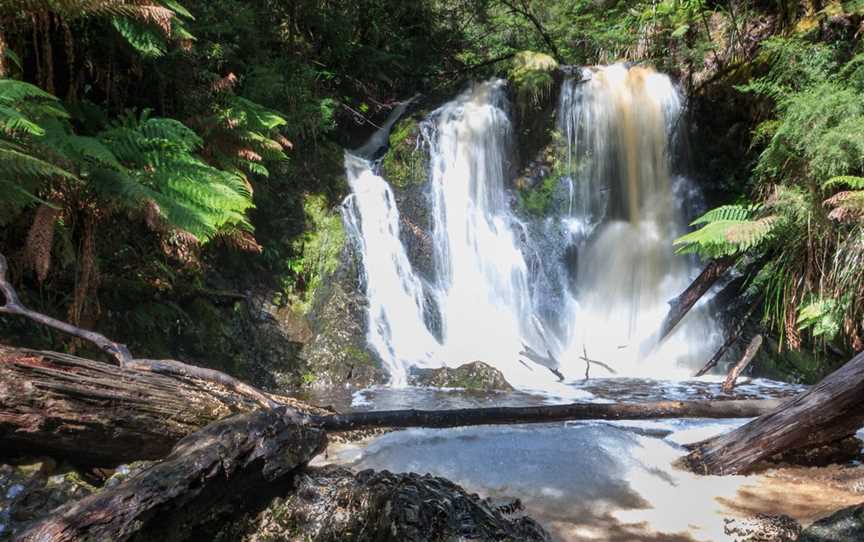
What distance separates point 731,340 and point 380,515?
21.7ft

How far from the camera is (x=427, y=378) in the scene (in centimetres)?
695

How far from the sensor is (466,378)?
6766 mm

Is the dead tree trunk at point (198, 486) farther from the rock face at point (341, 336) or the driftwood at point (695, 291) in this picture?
the driftwood at point (695, 291)

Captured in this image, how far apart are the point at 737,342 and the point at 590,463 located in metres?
5.79

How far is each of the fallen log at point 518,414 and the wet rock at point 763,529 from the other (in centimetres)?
79

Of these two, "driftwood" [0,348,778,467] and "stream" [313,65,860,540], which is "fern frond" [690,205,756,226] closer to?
"stream" [313,65,860,540]

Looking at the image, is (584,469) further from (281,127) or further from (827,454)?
(281,127)

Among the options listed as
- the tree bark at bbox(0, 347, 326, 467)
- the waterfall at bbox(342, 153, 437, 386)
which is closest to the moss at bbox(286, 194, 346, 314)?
the waterfall at bbox(342, 153, 437, 386)

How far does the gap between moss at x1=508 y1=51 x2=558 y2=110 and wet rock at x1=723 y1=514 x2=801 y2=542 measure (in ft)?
30.0

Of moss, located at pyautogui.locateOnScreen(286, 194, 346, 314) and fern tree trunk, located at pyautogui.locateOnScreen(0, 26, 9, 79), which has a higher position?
fern tree trunk, located at pyautogui.locateOnScreen(0, 26, 9, 79)

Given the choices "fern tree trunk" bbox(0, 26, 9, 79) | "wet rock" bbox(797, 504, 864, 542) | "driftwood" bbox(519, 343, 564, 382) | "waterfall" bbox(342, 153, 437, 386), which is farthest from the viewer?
"driftwood" bbox(519, 343, 564, 382)

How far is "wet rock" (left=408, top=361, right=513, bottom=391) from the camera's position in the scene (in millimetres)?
6689

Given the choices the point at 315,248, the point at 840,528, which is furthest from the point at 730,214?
the point at 840,528

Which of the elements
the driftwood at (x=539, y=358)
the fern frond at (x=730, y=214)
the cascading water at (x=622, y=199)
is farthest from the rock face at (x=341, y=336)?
the fern frond at (x=730, y=214)
